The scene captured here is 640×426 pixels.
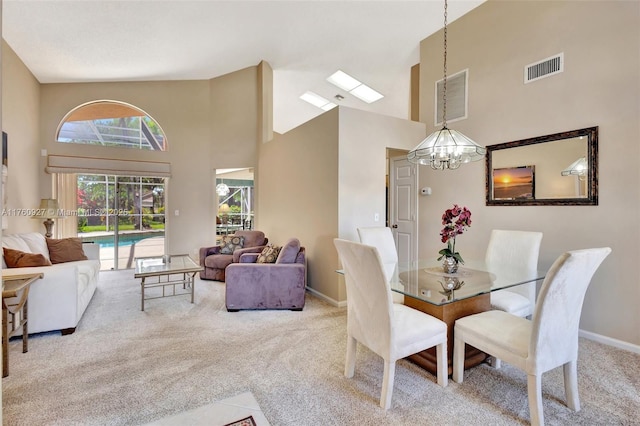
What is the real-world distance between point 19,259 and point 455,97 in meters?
5.40

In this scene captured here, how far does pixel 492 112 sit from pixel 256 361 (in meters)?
3.80

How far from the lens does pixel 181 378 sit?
90.7 inches

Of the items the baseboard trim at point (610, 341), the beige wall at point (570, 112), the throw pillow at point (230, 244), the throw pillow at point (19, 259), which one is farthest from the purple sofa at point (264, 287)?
the baseboard trim at point (610, 341)

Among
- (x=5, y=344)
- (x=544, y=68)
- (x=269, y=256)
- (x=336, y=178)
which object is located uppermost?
(x=544, y=68)

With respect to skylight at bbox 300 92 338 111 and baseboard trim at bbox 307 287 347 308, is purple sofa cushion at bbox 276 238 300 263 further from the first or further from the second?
skylight at bbox 300 92 338 111

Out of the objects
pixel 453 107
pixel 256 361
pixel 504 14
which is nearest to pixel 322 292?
pixel 256 361

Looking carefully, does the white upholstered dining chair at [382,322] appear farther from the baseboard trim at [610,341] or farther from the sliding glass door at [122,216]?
the sliding glass door at [122,216]

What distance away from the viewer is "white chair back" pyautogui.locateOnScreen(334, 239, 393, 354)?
1933mm

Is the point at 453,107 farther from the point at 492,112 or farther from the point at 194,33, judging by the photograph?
the point at 194,33

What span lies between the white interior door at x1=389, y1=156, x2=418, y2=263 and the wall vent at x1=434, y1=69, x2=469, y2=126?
2.78 feet

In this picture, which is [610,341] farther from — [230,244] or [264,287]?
[230,244]

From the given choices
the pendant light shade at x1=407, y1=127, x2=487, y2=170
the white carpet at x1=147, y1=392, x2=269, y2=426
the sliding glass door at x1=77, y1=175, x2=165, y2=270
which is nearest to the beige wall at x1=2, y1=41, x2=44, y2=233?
the sliding glass door at x1=77, y1=175, x2=165, y2=270

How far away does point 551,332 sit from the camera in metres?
1.81

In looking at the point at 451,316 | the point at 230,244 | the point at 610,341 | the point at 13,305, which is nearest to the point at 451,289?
the point at 451,316
